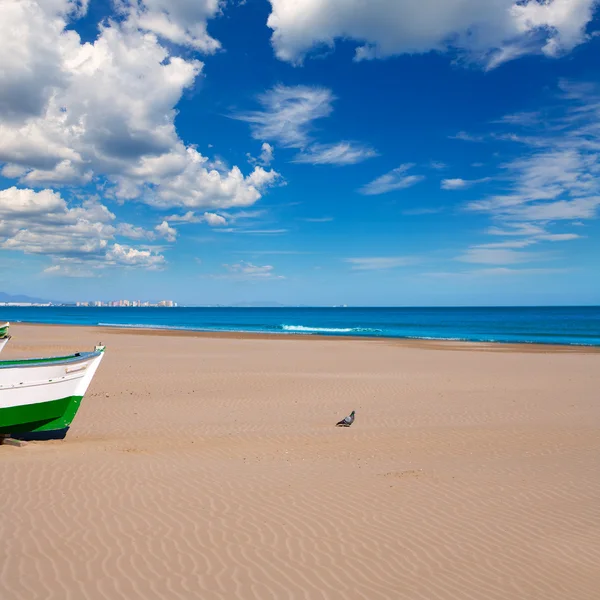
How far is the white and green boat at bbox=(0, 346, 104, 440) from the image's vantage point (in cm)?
1085

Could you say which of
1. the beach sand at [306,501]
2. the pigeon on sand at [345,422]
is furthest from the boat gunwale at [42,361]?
the pigeon on sand at [345,422]

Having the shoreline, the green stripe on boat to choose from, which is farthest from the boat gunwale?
the shoreline

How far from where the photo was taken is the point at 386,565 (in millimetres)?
6168

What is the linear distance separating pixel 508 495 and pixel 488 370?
60.4 ft

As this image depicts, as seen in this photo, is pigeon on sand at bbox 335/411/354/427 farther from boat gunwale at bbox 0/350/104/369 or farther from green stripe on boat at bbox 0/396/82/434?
green stripe on boat at bbox 0/396/82/434

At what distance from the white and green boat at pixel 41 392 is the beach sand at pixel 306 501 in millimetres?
519

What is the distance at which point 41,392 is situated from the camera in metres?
11.3

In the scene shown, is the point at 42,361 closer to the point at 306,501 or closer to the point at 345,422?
the point at 306,501

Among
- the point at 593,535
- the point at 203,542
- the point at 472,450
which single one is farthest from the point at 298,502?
the point at 472,450

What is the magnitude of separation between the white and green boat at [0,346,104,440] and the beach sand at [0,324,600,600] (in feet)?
1.70

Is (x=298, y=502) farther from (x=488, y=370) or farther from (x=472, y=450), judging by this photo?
(x=488, y=370)

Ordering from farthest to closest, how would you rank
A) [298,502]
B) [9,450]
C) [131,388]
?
1. [131,388]
2. [9,450]
3. [298,502]

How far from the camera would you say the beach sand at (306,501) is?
5.79 meters

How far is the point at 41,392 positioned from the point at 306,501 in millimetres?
6219
